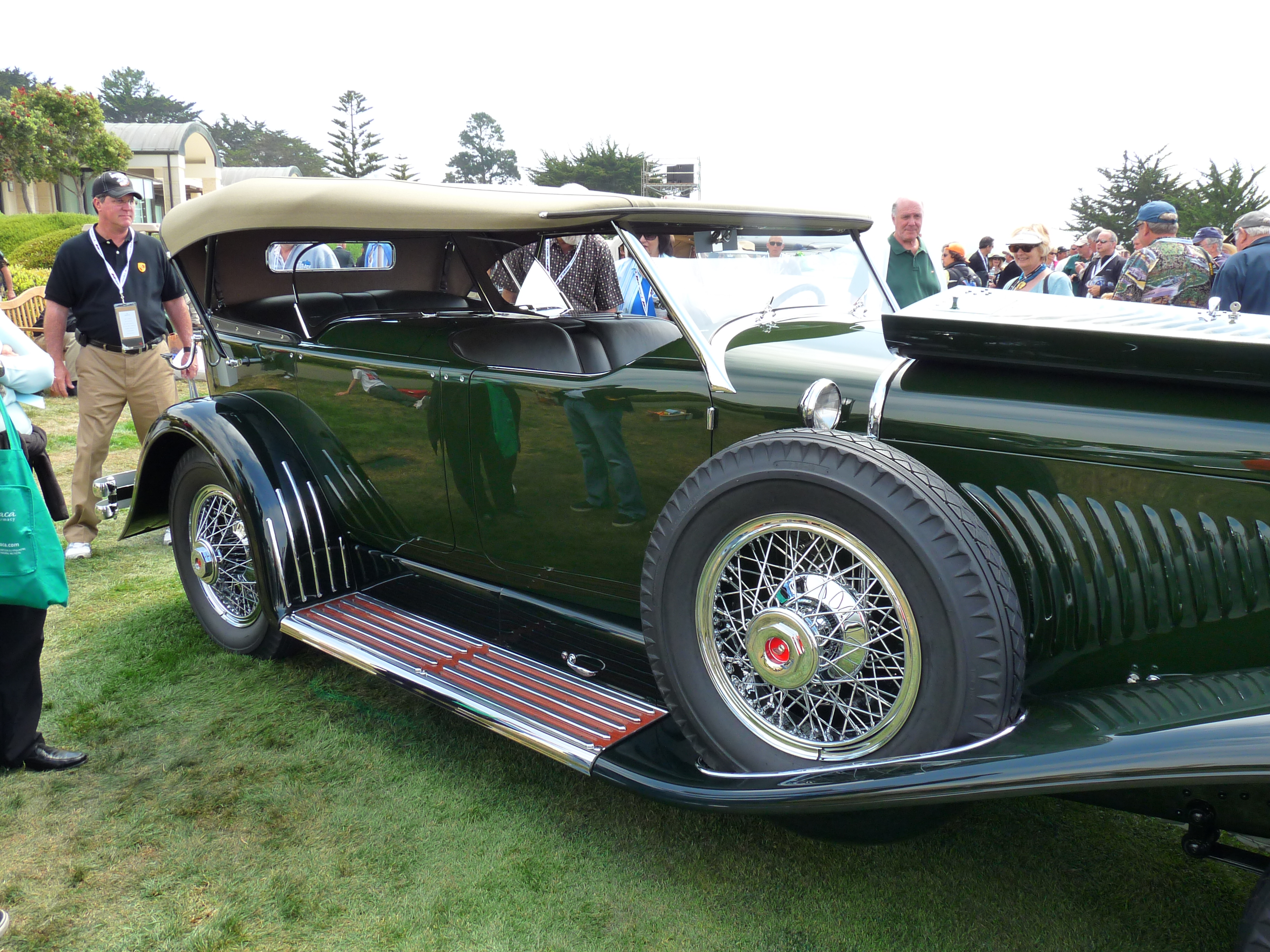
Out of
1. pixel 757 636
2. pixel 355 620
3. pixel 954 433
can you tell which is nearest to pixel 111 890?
pixel 355 620

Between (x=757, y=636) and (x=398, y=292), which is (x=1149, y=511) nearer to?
(x=757, y=636)

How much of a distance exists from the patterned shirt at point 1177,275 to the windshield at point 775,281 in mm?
3752

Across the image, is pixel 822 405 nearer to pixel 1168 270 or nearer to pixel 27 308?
pixel 1168 270

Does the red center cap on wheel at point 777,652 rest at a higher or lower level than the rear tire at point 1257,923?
higher

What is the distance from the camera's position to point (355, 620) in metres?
3.30

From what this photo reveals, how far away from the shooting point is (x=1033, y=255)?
5.48m

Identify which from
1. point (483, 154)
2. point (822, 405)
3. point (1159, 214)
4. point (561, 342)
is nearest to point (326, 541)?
point (561, 342)

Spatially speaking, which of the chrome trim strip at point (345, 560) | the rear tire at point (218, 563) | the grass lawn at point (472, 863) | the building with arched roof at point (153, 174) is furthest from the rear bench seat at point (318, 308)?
the building with arched roof at point (153, 174)

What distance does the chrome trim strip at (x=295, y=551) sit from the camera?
11.2ft

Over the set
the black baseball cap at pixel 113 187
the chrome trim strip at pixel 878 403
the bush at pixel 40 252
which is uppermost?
the bush at pixel 40 252

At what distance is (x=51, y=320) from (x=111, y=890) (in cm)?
387

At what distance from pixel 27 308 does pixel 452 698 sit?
12.4m

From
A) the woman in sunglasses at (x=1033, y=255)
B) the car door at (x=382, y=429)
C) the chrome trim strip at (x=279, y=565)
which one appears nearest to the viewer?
the car door at (x=382, y=429)

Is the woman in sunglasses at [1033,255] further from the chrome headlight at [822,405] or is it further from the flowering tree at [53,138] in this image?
the flowering tree at [53,138]
